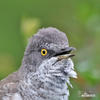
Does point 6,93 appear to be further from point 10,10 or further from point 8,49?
point 10,10

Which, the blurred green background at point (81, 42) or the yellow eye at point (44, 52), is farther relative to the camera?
the blurred green background at point (81, 42)

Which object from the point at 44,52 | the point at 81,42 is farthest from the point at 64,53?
the point at 81,42

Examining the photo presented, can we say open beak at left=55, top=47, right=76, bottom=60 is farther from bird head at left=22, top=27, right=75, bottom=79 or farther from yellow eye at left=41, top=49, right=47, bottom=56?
yellow eye at left=41, top=49, right=47, bottom=56

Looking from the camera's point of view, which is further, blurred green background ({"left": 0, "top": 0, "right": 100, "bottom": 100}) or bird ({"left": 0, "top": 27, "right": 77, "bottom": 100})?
blurred green background ({"left": 0, "top": 0, "right": 100, "bottom": 100})

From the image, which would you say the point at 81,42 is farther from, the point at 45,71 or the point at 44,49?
the point at 45,71

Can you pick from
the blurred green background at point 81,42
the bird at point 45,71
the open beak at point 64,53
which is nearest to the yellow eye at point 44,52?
the bird at point 45,71

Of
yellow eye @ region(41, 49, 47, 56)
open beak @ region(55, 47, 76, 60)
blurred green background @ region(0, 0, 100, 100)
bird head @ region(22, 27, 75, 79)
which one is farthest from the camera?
blurred green background @ region(0, 0, 100, 100)

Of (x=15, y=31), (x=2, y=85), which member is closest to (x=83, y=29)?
(x=2, y=85)

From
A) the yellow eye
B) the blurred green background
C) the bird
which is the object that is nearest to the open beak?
the bird

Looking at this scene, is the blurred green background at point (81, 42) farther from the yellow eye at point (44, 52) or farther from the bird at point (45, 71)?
the yellow eye at point (44, 52)

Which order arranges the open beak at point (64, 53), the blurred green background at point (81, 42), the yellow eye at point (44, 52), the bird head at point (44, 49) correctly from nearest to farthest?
the open beak at point (64, 53) → the bird head at point (44, 49) → the yellow eye at point (44, 52) → the blurred green background at point (81, 42)
